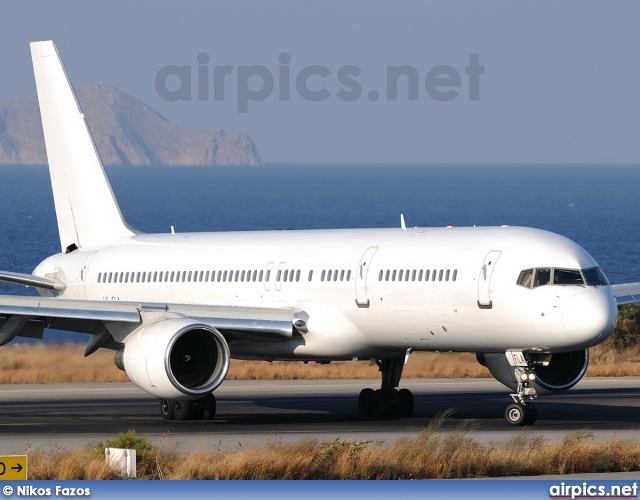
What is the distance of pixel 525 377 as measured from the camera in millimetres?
31219

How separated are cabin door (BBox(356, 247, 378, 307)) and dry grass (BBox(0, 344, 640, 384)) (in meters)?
16.9

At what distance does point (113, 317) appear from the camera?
3272 cm

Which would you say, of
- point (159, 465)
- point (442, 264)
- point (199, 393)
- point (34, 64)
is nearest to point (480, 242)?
point (442, 264)

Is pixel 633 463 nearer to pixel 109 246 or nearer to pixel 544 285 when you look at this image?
pixel 544 285

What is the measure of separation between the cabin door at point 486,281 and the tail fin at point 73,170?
14.0 meters

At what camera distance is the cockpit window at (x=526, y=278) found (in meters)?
30.5

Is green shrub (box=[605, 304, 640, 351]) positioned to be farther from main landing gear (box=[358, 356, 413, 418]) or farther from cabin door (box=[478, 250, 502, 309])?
cabin door (box=[478, 250, 502, 309])

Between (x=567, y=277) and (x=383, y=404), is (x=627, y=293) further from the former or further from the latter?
(x=383, y=404)

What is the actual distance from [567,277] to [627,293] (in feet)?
16.1

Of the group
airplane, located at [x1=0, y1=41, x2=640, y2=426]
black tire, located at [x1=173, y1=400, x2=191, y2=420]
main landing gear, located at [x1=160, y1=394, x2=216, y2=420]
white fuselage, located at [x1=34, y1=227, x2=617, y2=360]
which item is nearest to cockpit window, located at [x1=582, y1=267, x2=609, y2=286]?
airplane, located at [x1=0, y1=41, x2=640, y2=426]

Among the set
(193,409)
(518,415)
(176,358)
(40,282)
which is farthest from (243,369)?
(518,415)

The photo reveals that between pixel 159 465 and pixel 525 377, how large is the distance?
11493 mm

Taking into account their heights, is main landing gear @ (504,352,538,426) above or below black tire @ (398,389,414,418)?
above

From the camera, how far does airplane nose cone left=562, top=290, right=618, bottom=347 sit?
97.1 ft
